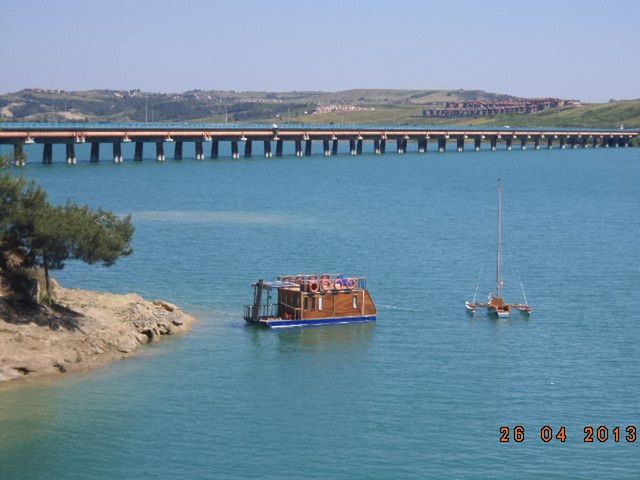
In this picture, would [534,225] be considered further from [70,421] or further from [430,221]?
[70,421]

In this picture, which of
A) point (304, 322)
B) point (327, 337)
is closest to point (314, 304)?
point (304, 322)

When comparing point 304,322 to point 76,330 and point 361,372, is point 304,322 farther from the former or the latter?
point 76,330

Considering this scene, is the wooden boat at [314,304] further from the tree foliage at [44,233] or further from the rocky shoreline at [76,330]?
the tree foliage at [44,233]

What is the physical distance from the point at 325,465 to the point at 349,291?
53.7 feet

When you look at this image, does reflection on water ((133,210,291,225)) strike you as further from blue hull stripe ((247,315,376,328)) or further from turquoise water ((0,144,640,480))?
blue hull stripe ((247,315,376,328))

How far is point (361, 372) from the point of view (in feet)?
125

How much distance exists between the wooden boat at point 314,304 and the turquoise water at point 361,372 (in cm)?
70

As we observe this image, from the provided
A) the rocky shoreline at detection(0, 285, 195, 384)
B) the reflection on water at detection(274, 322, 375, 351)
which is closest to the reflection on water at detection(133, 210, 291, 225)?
the reflection on water at detection(274, 322, 375, 351)

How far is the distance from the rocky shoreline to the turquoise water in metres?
1.01

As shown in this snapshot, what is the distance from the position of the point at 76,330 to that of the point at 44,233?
134 inches

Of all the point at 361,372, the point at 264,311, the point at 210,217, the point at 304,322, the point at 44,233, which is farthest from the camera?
the point at 210,217

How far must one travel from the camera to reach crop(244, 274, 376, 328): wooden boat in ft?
147

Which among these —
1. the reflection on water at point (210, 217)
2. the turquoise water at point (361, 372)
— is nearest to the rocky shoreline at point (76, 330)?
the turquoise water at point (361, 372)

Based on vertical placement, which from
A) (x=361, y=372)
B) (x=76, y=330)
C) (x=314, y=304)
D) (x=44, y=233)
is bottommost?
(x=361, y=372)
